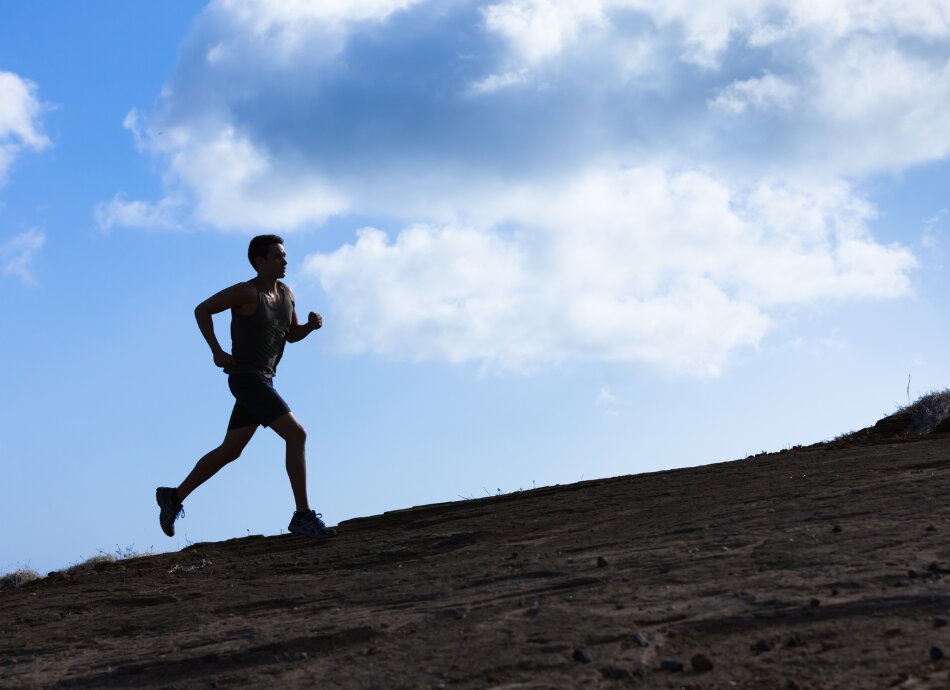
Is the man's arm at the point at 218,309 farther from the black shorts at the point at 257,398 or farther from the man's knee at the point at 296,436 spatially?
the man's knee at the point at 296,436

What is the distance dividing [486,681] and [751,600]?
1104 millimetres

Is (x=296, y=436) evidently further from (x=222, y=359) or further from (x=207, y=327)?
(x=207, y=327)

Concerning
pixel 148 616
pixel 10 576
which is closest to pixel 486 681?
pixel 148 616

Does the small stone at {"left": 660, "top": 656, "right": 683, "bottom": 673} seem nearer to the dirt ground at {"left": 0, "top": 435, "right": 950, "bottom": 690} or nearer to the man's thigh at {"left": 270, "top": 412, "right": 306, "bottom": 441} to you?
the dirt ground at {"left": 0, "top": 435, "right": 950, "bottom": 690}

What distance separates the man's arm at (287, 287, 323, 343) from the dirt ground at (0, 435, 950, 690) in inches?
63.2

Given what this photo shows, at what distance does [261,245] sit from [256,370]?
93 centimetres

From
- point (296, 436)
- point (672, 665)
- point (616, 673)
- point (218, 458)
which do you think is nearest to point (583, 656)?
point (616, 673)

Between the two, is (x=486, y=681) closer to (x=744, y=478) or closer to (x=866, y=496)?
(x=866, y=496)

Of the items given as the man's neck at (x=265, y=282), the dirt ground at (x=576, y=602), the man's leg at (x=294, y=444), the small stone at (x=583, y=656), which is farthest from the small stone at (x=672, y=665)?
the man's neck at (x=265, y=282)

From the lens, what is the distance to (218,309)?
8164 mm

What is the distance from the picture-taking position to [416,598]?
5.24m

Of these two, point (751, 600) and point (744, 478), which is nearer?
point (751, 600)

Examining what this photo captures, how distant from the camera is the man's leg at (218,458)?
8.31 m

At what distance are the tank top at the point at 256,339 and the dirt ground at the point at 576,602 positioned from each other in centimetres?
135
